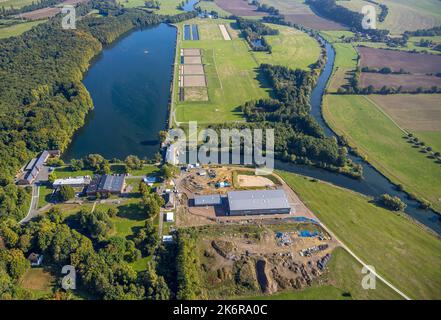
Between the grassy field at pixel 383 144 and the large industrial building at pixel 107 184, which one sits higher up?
the grassy field at pixel 383 144

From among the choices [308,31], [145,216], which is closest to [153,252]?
[145,216]

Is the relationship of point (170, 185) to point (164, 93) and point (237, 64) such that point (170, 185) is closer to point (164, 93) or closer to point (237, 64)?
point (164, 93)

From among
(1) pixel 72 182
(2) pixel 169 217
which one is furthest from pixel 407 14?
(1) pixel 72 182

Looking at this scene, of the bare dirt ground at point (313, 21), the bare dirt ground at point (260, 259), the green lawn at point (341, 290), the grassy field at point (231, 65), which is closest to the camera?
the green lawn at point (341, 290)

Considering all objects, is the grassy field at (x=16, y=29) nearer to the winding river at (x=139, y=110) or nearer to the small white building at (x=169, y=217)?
the winding river at (x=139, y=110)

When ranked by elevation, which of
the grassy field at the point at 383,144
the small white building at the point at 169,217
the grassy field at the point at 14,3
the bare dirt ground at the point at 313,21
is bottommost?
the small white building at the point at 169,217

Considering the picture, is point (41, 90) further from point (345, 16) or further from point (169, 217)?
point (345, 16)

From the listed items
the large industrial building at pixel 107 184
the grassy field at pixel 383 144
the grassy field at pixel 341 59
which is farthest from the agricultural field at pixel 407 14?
the large industrial building at pixel 107 184

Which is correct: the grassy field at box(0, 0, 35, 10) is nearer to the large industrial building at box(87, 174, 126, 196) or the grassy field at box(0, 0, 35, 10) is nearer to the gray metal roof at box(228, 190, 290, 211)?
the large industrial building at box(87, 174, 126, 196)
